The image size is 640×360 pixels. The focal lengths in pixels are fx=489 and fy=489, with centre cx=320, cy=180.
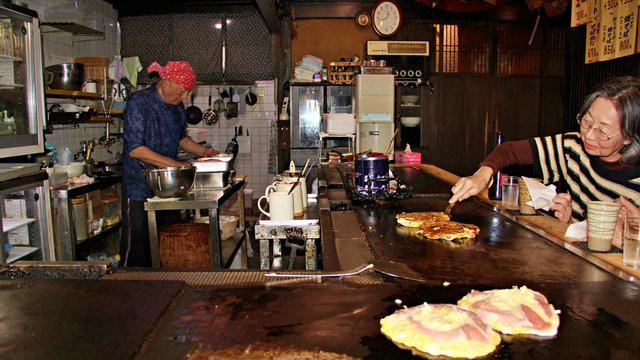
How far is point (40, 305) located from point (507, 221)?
1.93m

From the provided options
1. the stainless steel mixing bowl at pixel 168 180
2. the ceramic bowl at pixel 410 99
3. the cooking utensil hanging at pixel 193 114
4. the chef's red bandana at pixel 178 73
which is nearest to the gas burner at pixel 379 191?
the stainless steel mixing bowl at pixel 168 180

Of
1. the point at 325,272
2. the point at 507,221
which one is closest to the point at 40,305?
the point at 325,272

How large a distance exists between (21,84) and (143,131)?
3.88ft

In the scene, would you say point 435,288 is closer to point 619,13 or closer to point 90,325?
point 90,325

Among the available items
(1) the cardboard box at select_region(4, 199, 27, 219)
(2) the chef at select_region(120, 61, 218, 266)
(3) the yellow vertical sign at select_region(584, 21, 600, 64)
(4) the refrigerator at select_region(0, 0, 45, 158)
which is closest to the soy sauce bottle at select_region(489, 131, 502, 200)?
(3) the yellow vertical sign at select_region(584, 21, 600, 64)

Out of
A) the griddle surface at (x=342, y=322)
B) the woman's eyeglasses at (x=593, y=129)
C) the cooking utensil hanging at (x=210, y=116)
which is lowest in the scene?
the griddle surface at (x=342, y=322)

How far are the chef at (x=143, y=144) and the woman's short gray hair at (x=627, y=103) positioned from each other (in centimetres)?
273

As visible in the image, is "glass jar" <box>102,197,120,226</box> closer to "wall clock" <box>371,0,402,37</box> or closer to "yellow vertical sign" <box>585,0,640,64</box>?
"wall clock" <box>371,0,402,37</box>

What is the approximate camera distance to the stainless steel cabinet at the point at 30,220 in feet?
12.2

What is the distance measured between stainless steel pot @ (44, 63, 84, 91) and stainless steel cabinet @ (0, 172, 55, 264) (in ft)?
3.90

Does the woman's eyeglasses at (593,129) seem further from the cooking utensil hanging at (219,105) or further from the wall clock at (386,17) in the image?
the cooking utensil hanging at (219,105)

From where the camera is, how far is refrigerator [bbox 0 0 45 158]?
3691 mm

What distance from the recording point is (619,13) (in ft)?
11.6

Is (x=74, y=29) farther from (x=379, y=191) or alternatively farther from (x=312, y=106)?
(x=379, y=191)
